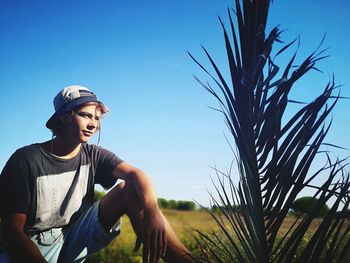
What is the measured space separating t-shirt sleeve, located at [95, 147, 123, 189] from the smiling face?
0.33 metres

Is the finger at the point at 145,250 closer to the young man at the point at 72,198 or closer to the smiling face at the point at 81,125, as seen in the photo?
the young man at the point at 72,198

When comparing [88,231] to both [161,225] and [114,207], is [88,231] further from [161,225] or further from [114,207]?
[161,225]

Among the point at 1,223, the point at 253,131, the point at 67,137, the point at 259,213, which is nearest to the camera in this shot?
the point at 259,213

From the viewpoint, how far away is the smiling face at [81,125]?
2.63m

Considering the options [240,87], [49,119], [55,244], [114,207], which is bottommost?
[55,244]

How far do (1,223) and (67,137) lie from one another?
2.96 ft

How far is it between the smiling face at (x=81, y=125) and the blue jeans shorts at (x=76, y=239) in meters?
0.66

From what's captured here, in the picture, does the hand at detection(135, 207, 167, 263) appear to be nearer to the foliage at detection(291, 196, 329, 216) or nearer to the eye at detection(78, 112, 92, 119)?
the foliage at detection(291, 196, 329, 216)

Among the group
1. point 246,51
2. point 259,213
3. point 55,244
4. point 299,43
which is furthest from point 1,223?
point 299,43

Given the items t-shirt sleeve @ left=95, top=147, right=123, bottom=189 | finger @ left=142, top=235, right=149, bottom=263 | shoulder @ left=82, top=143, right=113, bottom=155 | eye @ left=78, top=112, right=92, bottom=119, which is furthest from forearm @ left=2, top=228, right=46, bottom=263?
eye @ left=78, top=112, right=92, bottom=119

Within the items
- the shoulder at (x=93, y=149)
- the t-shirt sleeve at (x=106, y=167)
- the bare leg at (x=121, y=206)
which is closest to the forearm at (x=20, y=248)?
the bare leg at (x=121, y=206)

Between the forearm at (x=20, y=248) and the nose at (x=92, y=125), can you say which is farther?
the nose at (x=92, y=125)

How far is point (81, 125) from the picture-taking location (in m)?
2.63

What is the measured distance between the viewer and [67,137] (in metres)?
2.70
